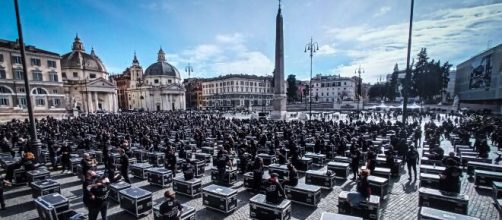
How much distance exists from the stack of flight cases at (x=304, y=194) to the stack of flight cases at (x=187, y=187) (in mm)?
3733

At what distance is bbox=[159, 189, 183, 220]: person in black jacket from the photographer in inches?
216

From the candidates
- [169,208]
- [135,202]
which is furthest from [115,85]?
[169,208]

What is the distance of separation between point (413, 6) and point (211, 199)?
15.4 metres

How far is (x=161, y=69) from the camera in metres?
100

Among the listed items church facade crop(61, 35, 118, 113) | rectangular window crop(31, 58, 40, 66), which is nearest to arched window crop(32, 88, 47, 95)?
rectangular window crop(31, 58, 40, 66)

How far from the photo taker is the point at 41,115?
45.6 m

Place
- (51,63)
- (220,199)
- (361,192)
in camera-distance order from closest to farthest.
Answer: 1. (361,192)
2. (220,199)
3. (51,63)

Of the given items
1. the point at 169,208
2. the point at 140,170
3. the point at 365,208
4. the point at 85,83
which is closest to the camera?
the point at 169,208

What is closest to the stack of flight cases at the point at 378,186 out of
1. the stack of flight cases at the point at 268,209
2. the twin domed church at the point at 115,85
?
the stack of flight cases at the point at 268,209

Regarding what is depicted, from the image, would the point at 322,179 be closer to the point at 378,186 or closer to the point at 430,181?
the point at 378,186

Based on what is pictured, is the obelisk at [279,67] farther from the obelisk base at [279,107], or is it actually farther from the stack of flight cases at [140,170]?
the stack of flight cases at [140,170]

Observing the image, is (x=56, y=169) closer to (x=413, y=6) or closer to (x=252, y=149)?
(x=252, y=149)

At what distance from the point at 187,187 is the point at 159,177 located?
1.99m

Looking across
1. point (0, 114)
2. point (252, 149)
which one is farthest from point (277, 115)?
point (0, 114)
